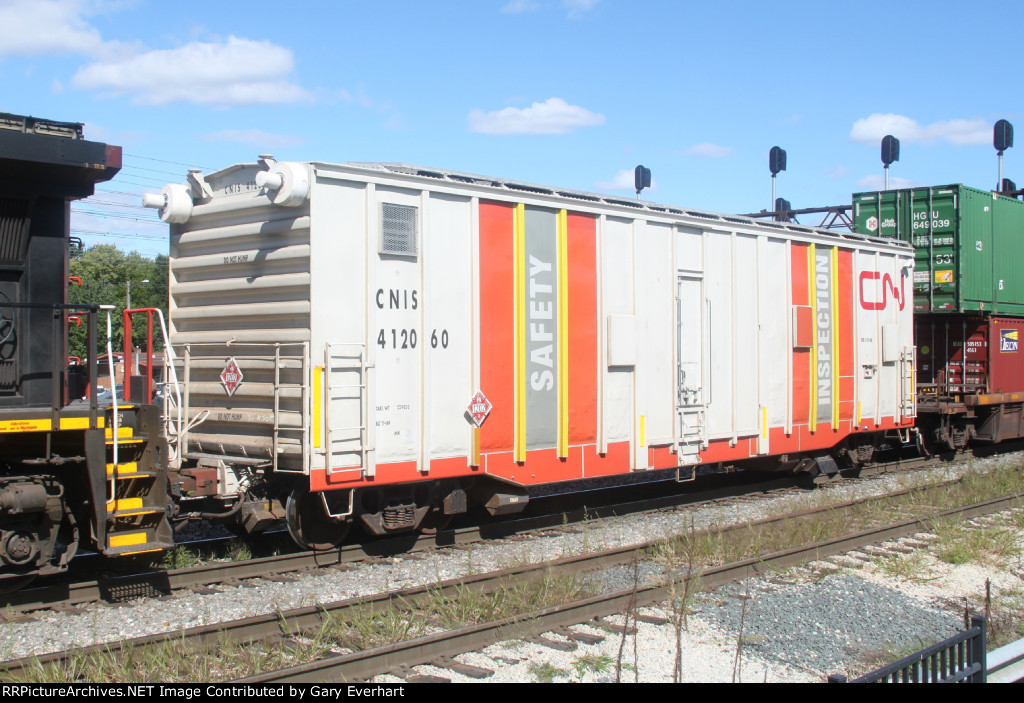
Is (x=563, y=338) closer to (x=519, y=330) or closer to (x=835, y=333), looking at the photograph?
(x=519, y=330)

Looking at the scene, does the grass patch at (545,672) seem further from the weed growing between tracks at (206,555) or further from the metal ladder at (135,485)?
the weed growing between tracks at (206,555)

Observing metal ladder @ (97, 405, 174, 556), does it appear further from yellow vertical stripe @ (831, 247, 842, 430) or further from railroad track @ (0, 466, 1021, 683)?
yellow vertical stripe @ (831, 247, 842, 430)

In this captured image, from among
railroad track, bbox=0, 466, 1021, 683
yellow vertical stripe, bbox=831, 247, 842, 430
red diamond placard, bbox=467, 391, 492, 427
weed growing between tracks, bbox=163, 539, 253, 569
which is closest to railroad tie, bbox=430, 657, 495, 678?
Result: railroad track, bbox=0, 466, 1021, 683

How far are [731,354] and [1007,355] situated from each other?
28.7 ft

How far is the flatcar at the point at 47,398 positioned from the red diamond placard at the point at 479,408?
3099mm

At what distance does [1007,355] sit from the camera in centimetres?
1706

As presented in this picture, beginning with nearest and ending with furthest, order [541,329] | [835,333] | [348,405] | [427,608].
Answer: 1. [427,608]
2. [348,405]
3. [541,329]
4. [835,333]

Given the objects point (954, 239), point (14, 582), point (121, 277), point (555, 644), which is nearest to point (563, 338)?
point (555, 644)

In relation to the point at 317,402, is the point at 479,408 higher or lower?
lower

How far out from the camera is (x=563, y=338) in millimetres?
9578

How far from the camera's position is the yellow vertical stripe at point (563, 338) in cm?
955

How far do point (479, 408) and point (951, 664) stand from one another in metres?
5.30

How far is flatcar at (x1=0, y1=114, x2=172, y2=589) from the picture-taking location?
6.29m

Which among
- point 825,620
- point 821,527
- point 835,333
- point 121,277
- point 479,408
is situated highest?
point 121,277
